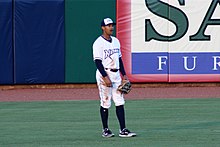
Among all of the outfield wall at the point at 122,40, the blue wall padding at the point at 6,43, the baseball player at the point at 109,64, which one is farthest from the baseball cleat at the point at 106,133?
the blue wall padding at the point at 6,43

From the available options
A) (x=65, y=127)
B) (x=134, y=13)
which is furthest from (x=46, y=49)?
(x=65, y=127)

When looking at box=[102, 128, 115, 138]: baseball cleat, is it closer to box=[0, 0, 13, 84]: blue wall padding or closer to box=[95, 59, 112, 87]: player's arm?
box=[95, 59, 112, 87]: player's arm

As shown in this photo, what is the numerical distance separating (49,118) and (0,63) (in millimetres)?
8459

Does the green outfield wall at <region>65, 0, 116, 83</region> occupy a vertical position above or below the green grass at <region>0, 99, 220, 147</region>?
above

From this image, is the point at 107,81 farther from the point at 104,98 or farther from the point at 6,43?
the point at 6,43

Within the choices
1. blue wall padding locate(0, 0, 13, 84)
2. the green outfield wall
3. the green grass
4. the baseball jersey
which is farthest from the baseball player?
blue wall padding locate(0, 0, 13, 84)

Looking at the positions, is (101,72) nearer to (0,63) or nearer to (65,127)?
(65,127)

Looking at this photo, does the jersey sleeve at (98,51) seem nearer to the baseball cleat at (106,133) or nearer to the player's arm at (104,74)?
the player's arm at (104,74)

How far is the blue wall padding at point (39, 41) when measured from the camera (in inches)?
917

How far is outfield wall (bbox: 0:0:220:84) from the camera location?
23.4 metres

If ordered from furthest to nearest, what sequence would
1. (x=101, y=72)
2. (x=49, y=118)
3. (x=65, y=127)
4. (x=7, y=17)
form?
(x=7, y=17) < (x=49, y=118) < (x=65, y=127) < (x=101, y=72)

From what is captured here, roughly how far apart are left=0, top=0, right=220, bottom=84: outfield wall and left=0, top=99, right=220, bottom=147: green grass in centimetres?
430

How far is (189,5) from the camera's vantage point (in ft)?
77.7

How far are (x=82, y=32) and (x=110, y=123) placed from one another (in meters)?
9.45
